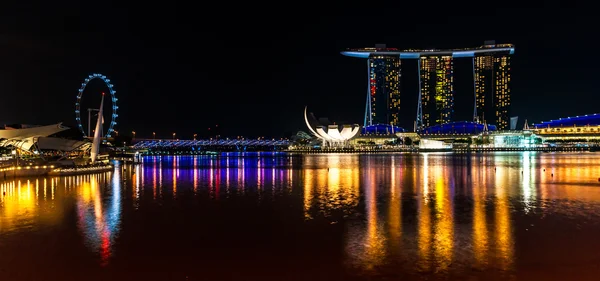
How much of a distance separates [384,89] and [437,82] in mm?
16026

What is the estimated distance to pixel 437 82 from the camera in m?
153

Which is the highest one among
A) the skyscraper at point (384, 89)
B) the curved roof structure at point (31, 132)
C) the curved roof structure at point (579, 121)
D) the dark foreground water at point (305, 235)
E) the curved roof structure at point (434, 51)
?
the curved roof structure at point (434, 51)

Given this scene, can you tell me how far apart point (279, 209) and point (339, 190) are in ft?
18.6

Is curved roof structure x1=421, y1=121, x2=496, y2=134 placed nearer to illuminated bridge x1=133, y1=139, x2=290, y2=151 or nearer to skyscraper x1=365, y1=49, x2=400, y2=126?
skyscraper x1=365, y1=49, x2=400, y2=126

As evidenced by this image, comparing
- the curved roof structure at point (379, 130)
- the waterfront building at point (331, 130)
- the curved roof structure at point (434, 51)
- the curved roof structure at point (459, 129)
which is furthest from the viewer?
the curved roof structure at point (434, 51)

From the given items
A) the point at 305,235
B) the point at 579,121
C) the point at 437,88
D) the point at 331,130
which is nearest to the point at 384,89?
the point at 437,88

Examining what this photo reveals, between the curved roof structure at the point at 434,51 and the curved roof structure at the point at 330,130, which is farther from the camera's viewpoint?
the curved roof structure at the point at 434,51

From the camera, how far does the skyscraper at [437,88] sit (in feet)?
499

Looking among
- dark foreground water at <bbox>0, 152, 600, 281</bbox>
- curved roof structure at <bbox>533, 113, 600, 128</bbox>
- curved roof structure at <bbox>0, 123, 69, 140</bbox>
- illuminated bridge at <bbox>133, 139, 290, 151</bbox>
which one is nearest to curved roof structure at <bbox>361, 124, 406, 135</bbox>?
illuminated bridge at <bbox>133, 139, 290, 151</bbox>

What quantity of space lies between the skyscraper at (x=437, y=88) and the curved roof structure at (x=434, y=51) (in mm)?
2294

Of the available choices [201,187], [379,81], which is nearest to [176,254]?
[201,187]

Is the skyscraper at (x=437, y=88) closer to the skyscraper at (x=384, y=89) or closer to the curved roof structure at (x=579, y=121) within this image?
the skyscraper at (x=384, y=89)

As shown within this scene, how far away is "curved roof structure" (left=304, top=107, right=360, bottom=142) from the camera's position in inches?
4518

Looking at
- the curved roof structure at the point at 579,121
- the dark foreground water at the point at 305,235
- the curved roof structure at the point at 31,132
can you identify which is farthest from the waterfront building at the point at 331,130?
the dark foreground water at the point at 305,235
